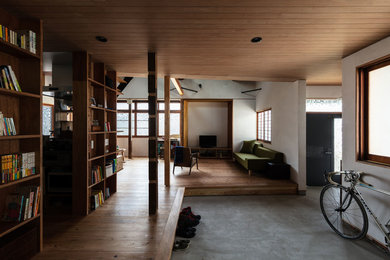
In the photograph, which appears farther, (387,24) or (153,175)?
(153,175)

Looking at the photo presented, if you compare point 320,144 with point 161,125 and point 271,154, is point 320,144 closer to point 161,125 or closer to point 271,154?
point 271,154

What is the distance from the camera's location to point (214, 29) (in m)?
2.27

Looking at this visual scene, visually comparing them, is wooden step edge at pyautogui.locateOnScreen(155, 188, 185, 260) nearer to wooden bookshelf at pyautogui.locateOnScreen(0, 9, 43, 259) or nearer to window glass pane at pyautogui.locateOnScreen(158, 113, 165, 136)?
wooden bookshelf at pyautogui.locateOnScreen(0, 9, 43, 259)

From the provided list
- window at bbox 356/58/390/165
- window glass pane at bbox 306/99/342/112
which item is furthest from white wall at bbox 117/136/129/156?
window at bbox 356/58/390/165

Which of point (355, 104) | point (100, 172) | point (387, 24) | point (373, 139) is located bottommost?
point (100, 172)

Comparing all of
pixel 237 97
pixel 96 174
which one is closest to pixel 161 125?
pixel 237 97

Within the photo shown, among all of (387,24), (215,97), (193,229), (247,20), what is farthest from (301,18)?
(215,97)

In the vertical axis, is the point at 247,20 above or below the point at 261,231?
above

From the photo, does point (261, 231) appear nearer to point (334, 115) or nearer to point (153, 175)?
point (153, 175)

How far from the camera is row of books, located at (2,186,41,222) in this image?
6.04 feet

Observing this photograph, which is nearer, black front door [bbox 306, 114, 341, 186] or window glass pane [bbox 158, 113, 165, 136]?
black front door [bbox 306, 114, 341, 186]

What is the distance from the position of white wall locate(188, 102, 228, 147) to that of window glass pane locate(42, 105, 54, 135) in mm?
5300

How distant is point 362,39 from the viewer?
2.52 m

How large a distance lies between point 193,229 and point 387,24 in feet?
11.1
